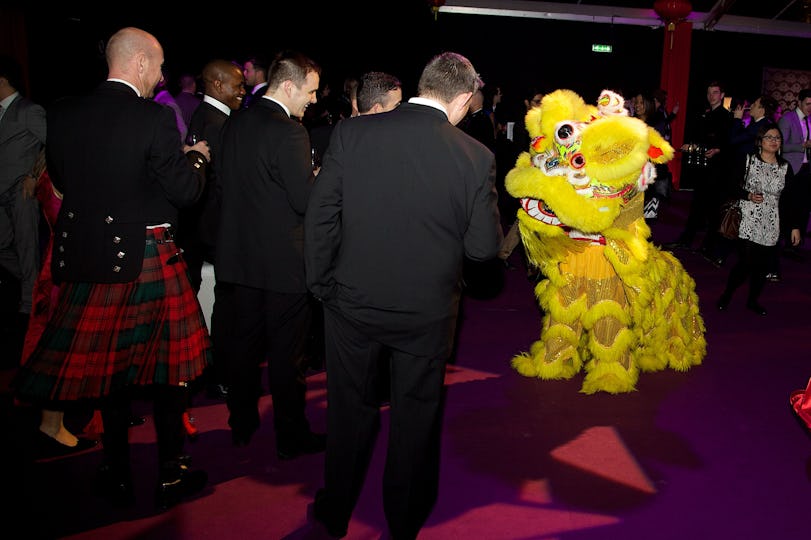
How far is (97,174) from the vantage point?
2.45 meters

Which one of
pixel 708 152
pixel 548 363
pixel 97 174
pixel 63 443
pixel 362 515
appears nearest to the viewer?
pixel 97 174

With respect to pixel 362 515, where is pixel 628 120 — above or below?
above

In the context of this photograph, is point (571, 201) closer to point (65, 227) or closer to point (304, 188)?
point (304, 188)

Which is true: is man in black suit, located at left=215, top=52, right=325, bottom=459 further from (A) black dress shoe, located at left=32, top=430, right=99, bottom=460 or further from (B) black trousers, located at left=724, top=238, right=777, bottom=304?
(B) black trousers, located at left=724, top=238, right=777, bottom=304

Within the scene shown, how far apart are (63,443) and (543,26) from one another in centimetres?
1307

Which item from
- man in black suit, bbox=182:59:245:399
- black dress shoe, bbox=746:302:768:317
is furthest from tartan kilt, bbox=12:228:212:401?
black dress shoe, bbox=746:302:768:317

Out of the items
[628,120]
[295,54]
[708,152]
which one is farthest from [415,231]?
[708,152]

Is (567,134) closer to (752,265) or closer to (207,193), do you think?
(207,193)

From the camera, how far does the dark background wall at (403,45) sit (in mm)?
8555

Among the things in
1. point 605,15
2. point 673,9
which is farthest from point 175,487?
point 605,15

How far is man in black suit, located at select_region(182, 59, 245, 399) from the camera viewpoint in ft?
11.8

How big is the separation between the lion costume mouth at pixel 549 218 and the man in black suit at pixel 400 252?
142 centimetres

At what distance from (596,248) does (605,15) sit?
11.8m

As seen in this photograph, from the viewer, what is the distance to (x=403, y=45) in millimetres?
10906
